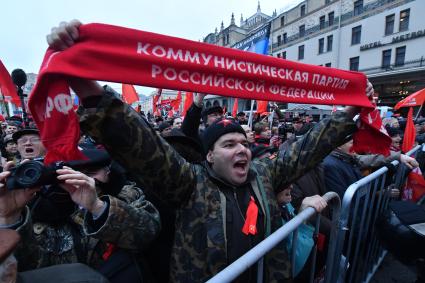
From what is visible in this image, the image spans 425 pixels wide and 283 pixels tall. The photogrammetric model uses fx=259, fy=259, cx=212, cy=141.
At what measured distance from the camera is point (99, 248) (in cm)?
163

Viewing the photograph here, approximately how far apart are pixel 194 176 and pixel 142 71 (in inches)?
28.4

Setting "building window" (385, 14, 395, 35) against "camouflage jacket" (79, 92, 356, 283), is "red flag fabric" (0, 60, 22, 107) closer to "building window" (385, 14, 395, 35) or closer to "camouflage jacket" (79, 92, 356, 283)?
"camouflage jacket" (79, 92, 356, 283)

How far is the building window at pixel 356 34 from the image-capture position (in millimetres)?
28531

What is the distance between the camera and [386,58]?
26109mm

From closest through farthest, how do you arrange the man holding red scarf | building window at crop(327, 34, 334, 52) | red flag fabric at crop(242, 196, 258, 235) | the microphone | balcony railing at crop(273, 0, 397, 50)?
the man holding red scarf
red flag fabric at crop(242, 196, 258, 235)
the microphone
balcony railing at crop(273, 0, 397, 50)
building window at crop(327, 34, 334, 52)

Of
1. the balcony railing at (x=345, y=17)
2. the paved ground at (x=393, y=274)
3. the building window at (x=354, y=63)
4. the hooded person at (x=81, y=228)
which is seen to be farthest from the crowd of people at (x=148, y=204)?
the balcony railing at (x=345, y=17)

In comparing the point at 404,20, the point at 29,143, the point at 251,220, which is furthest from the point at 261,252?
the point at 404,20

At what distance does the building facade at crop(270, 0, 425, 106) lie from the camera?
23616 mm

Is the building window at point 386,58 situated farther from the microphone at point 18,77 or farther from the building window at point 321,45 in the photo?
the microphone at point 18,77

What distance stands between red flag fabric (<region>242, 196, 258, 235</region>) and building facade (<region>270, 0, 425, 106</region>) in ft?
92.6

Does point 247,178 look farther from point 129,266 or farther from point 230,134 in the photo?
point 129,266

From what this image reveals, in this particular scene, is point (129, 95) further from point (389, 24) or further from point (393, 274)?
point (389, 24)

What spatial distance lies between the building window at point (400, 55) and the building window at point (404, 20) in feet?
5.84

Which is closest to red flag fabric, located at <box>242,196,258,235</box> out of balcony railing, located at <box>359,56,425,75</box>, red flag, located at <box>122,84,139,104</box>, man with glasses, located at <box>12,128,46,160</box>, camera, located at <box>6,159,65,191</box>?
camera, located at <box>6,159,65,191</box>
